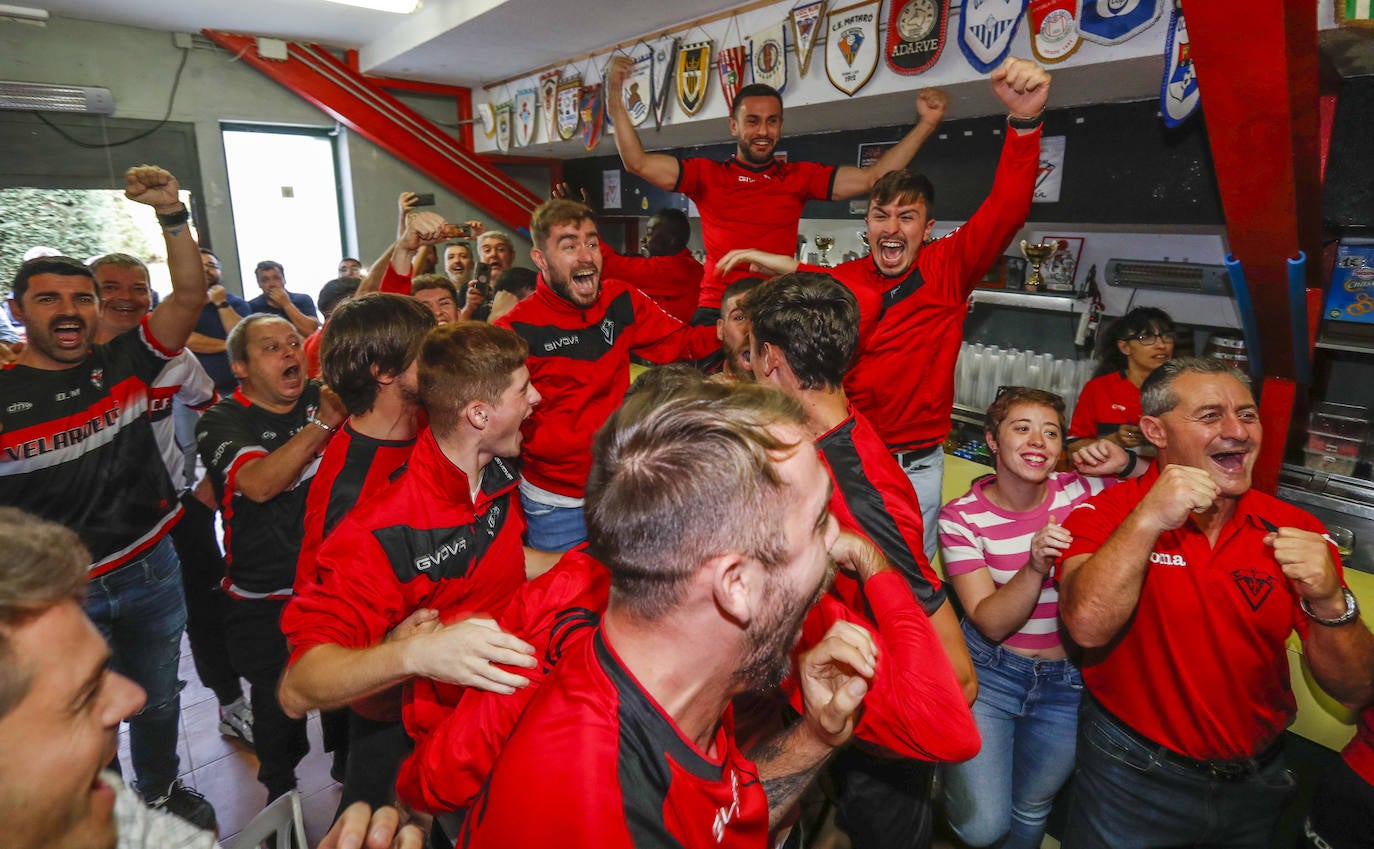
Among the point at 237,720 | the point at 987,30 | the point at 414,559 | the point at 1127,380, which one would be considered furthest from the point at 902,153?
the point at 237,720

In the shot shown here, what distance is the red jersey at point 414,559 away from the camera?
63.2 inches

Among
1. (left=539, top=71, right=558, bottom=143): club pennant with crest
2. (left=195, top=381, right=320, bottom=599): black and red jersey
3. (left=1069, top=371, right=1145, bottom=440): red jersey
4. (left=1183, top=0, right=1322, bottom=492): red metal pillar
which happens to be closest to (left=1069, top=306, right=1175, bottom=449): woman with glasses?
(left=1069, top=371, right=1145, bottom=440): red jersey

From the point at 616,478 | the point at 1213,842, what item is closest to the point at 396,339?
the point at 616,478

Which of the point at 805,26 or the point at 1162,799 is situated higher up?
the point at 805,26

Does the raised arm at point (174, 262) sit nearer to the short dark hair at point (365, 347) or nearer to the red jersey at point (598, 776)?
the short dark hair at point (365, 347)

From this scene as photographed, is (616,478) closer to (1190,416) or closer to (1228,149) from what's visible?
(1190,416)

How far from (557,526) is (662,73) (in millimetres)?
3907

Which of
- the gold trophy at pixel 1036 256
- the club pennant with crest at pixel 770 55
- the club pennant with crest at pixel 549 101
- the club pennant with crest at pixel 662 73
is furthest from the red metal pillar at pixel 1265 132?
the club pennant with crest at pixel 549 101

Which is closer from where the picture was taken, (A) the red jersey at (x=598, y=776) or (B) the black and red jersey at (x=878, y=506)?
(A) the red jersey at (x=598, y=776)

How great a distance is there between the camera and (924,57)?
12.1 ft

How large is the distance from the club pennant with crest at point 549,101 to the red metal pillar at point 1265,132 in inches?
228

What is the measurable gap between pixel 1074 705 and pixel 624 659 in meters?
1.73

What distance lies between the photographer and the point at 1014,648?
2.10m

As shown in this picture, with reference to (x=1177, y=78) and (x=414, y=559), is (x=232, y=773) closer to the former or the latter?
(x=414, y=559)
